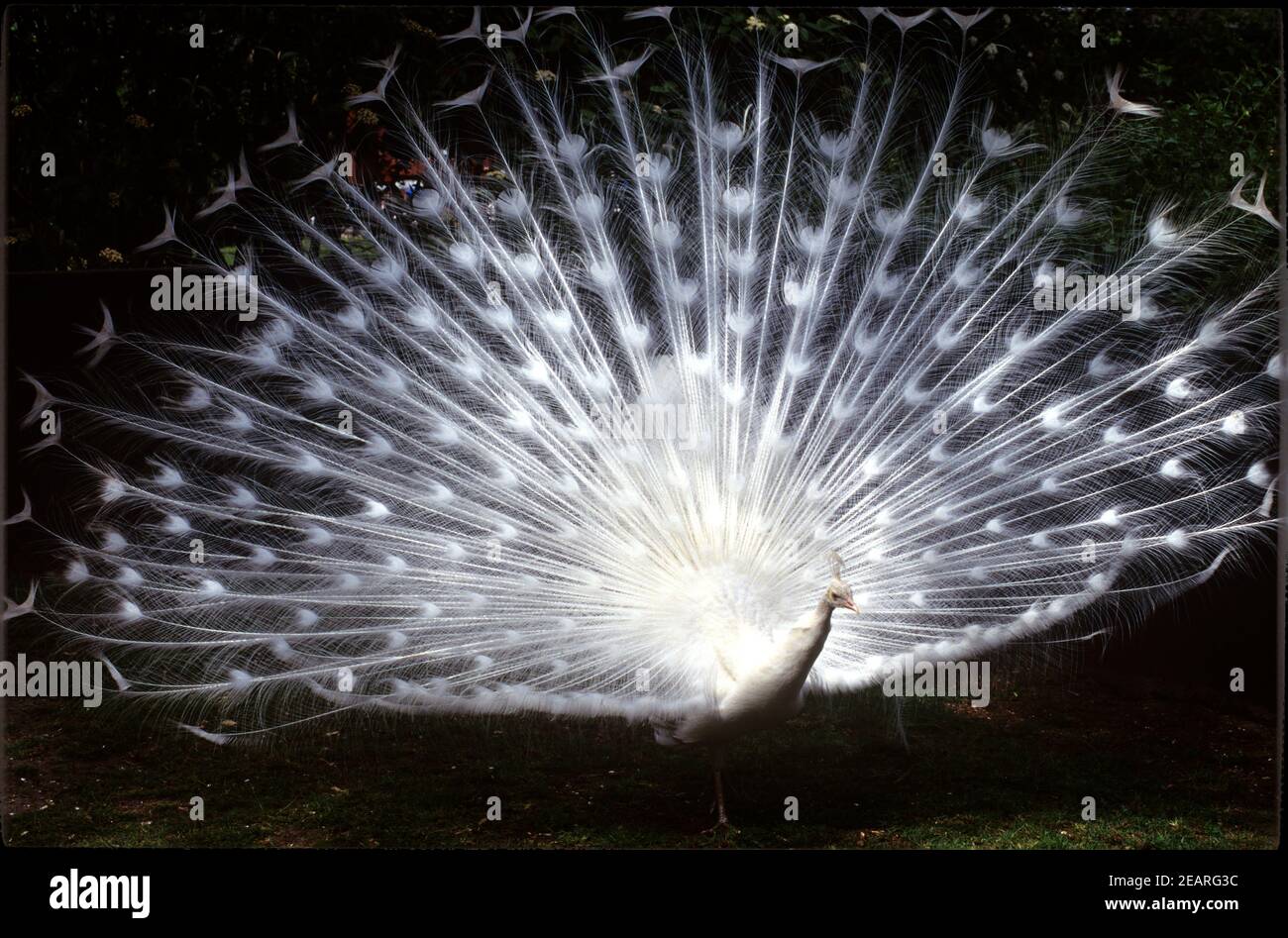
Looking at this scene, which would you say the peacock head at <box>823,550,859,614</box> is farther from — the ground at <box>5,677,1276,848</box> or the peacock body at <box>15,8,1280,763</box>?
the ground at <box>5,677,1276,848</box>

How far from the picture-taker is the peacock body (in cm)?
324

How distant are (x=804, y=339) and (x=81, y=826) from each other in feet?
7.97

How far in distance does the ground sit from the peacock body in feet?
0.73

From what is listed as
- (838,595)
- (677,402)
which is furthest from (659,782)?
(677,402)

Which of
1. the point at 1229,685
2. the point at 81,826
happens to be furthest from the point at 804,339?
the point at 81,826

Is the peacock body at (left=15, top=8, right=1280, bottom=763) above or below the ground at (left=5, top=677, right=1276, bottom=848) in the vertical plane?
above

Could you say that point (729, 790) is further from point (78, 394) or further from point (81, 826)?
point (78, 394)

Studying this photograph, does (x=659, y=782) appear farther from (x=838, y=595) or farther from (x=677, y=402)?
(x=677, y=402)

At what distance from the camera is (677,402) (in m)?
3.32

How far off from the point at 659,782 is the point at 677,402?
1.13 m

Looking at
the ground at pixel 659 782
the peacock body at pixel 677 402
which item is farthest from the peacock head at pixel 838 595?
the ground at pixel 659 782

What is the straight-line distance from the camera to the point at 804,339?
131 inches

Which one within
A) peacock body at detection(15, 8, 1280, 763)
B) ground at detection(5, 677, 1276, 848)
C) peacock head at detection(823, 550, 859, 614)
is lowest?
ground at detection(5, 677, 1276, 848)

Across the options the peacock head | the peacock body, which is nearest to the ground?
the peacock body
